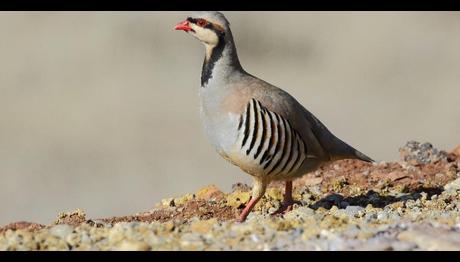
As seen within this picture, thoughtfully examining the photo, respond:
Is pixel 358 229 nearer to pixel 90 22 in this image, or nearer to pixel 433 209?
pixel 433 209

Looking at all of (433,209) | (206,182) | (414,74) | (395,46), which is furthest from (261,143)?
(395,46)

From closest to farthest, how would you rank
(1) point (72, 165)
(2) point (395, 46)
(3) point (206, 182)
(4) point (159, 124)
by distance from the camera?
(3) point (206, 182), (1) point (72, 165), (4) point (159, 124), (2) point (395, 46)

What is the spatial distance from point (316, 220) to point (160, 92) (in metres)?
14.7

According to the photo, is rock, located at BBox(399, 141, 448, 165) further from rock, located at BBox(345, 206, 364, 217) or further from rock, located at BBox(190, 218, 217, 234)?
rock, located at BBox(190, 218, 217, 234)

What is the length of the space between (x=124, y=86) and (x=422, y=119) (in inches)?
216

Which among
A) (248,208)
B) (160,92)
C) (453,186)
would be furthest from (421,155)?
(160,92)

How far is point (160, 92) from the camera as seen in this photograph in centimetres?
2144

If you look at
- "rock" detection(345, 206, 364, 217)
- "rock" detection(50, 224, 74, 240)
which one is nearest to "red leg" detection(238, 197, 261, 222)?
"rock" detection(345, 206, 364, 217)

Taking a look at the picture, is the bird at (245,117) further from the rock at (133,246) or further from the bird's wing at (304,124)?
the rock at (133,246)

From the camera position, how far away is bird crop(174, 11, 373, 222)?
28.6 ft

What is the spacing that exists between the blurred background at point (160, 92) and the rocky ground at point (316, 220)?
5140 millimetres

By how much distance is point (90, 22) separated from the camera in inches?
998

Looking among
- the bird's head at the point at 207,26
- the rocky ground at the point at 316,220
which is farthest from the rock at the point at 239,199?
the bird's head at the point at 207,26

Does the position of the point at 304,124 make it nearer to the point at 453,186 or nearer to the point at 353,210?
the point at 353,210
